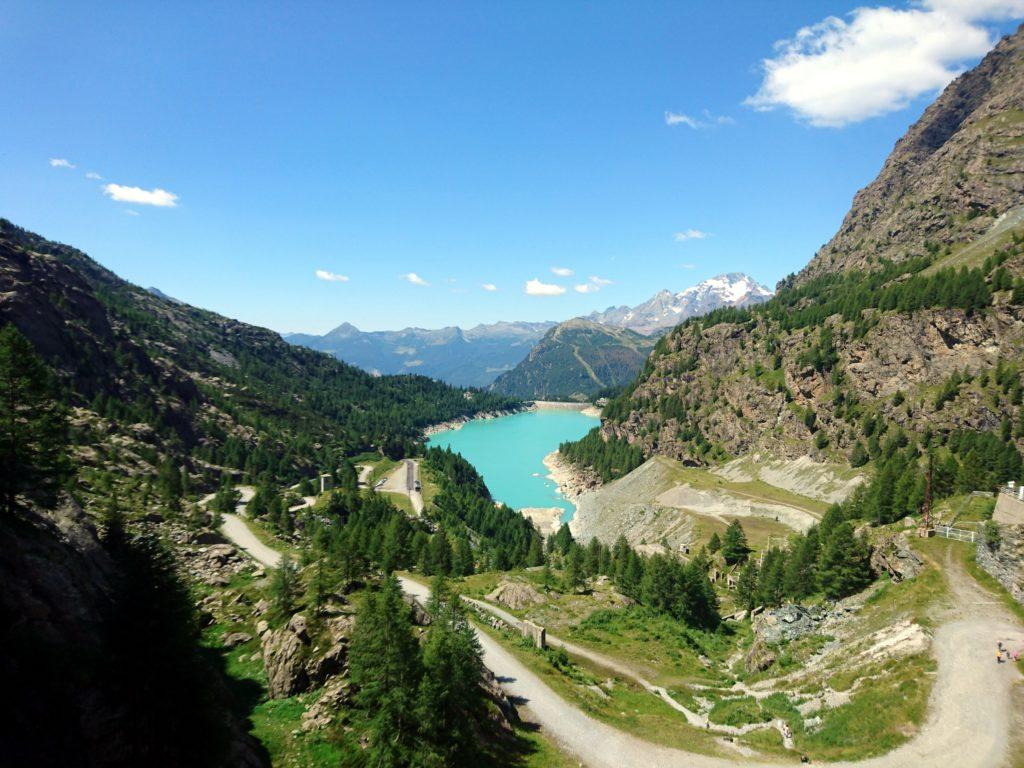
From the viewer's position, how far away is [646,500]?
131250 millimetres

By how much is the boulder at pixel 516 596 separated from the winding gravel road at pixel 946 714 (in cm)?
1946

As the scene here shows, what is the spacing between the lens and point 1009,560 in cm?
3788

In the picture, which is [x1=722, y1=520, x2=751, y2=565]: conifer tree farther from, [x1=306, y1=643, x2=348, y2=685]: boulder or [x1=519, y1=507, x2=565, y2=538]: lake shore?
[x1=306, y1=643, x2=348, y2=685]: boulder

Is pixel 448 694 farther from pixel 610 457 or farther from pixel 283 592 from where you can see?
pixel 610 457

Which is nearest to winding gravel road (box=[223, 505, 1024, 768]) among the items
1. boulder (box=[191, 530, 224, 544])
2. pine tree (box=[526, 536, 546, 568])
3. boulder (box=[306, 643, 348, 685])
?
boulder (box=[306, 643, 348, 685])

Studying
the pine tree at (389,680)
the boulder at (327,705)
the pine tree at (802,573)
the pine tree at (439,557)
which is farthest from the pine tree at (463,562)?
the pine tree at (389,680)

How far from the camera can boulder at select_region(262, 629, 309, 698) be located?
1032 inches

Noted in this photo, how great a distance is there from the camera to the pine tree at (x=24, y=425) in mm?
22594

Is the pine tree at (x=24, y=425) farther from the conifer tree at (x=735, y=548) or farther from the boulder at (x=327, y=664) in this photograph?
the conifer tree at (x=735, y=548)

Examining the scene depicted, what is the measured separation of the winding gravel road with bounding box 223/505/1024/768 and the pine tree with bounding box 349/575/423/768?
12479 millimetres

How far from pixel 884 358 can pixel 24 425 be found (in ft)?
555

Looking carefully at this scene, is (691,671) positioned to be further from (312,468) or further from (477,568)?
(312,468)

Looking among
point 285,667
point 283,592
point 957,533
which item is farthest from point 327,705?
point 957,533

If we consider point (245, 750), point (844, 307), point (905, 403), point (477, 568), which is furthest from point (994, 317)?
point (245, 750)
